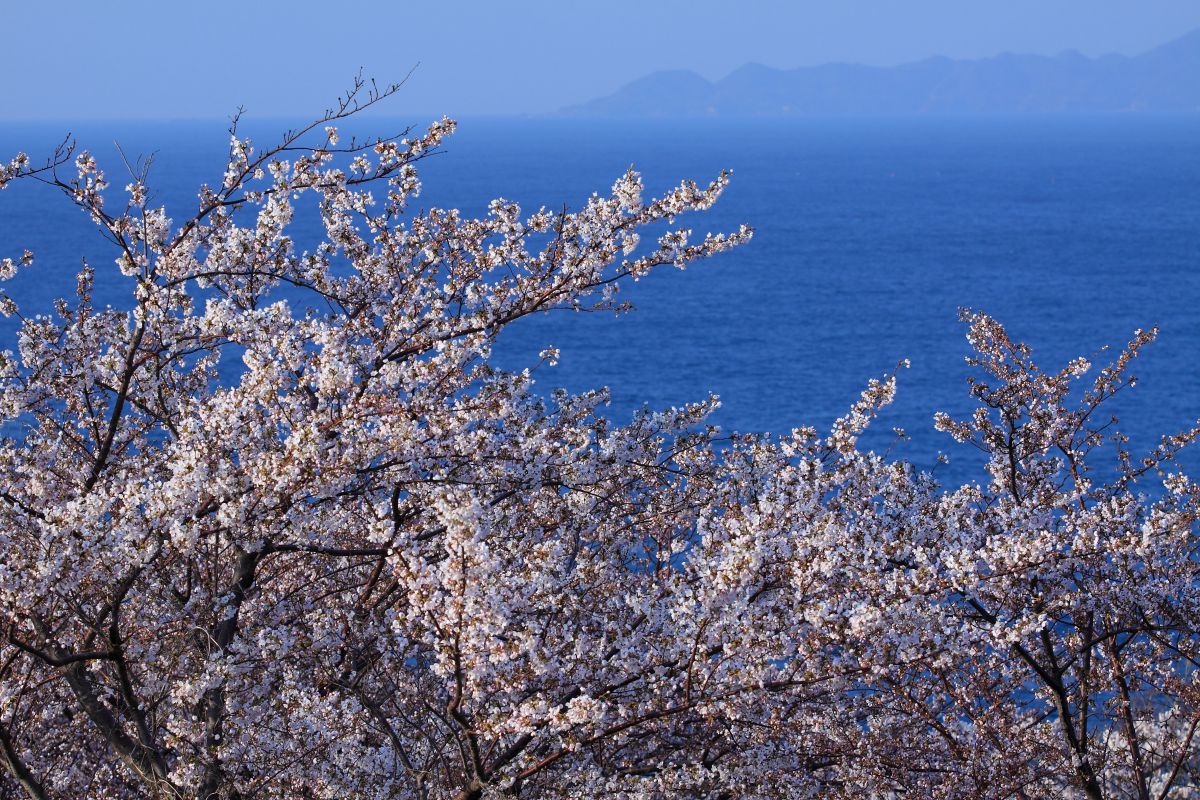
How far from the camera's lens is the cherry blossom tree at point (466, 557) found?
690cm

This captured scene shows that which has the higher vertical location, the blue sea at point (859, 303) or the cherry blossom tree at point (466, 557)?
the cherry blossom tree at point (466, 557)

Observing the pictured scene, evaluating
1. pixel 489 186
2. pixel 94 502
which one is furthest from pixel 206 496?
pixel 489 186

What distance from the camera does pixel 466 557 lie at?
6.11 meters

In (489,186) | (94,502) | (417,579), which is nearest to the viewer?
(417,579)

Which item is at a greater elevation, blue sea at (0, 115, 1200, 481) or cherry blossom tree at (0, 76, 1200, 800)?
cherry blossom tree at (0, 76, 1200, 800)

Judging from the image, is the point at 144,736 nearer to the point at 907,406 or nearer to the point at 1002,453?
the point at 1002,453

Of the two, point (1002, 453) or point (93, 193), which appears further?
point (1002, 453)

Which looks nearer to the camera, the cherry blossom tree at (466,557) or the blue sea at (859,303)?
the cherry blossom tree at (466,557)

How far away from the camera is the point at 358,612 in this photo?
904cm

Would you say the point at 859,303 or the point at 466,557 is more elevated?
the point at 466,557

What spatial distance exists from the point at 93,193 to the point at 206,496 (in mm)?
3254

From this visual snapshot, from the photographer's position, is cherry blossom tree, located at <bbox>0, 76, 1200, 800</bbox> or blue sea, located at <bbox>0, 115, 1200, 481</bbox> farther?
blue sea, located at <bbox>0, 115, 1200, 481</bbox>

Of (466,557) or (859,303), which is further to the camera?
(859,303)

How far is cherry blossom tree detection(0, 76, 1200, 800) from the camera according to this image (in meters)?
6.90
